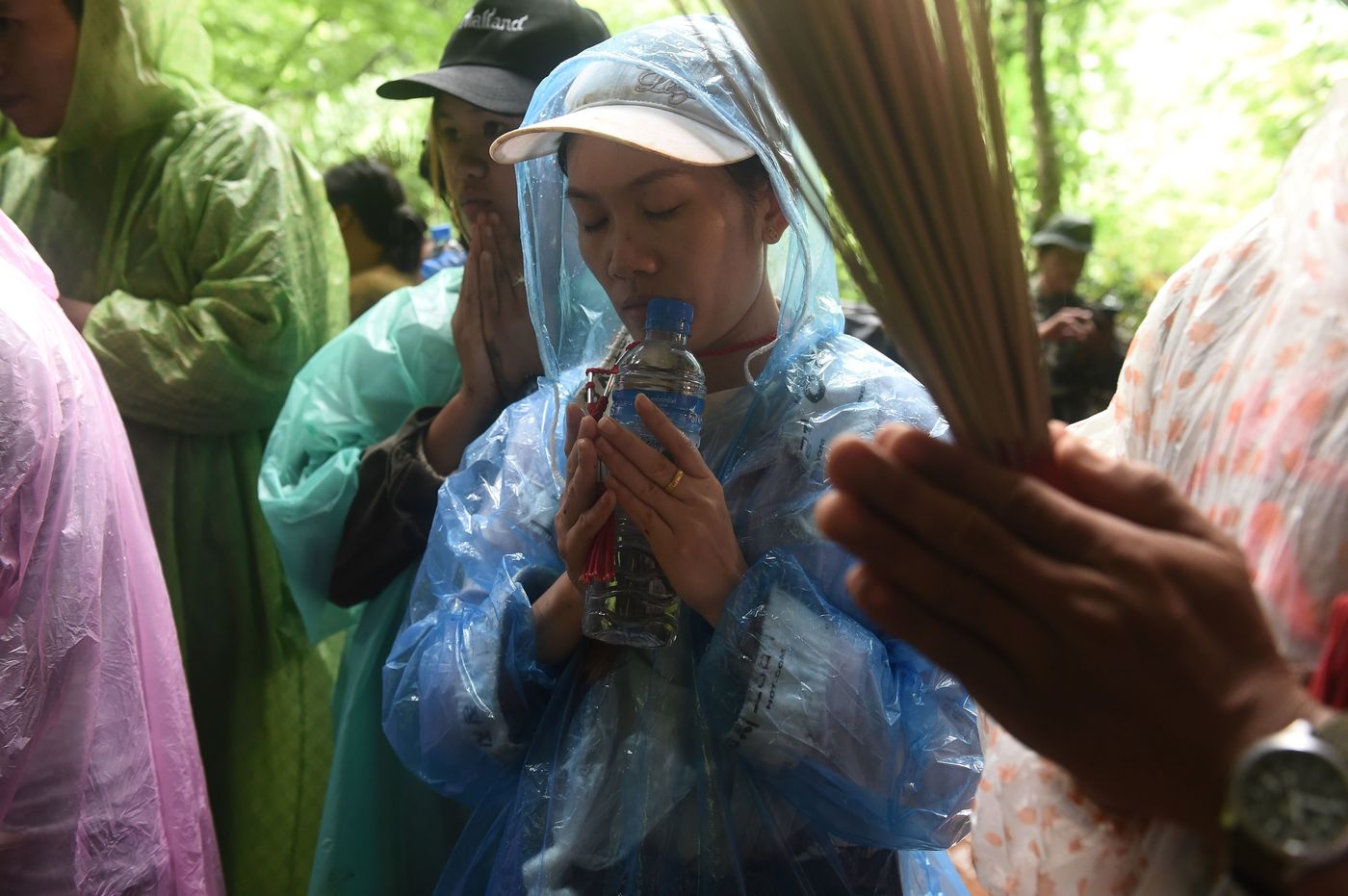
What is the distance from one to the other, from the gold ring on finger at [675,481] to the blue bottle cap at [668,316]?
197mm

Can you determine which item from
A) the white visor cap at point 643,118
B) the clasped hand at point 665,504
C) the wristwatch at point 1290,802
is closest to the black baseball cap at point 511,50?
the white visor cap at point 643,118

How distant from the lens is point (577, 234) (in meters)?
1.68

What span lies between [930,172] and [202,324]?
73.2 inches

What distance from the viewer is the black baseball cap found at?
2.00 meters

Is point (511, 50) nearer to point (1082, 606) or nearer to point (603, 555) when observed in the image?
point (603, 555)

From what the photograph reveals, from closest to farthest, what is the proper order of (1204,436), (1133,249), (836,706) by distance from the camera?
(1204,436), (836,706), (1133,249)

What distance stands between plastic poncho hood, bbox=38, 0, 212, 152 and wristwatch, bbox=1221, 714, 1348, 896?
238 cm

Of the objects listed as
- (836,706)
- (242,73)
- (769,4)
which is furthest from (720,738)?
(242,73)

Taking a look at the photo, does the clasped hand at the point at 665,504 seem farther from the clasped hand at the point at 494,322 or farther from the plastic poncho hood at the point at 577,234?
the clasped hand at the point at 494,322

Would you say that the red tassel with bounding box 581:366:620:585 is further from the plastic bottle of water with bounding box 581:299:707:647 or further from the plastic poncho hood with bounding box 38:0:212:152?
the plastic poncho hood with bounding box 38:0:212:152

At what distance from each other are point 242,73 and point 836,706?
5.93 metres

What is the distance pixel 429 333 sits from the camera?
211 centimetres

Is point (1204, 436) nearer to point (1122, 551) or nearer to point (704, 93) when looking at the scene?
point (1122, 551)

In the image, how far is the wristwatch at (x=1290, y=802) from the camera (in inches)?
22.2
